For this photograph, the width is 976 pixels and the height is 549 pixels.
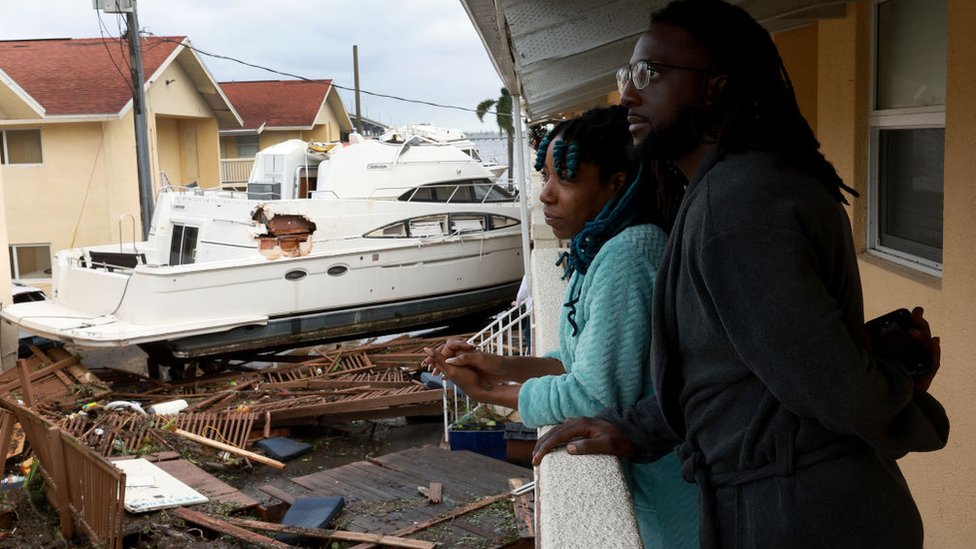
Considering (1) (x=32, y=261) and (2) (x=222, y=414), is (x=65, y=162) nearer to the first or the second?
(1) (x=32, y=261)

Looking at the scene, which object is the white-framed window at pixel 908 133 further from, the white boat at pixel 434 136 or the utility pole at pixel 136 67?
the utility pole at pixel 136 67

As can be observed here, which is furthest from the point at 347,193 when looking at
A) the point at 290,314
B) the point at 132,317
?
the point at 132,317

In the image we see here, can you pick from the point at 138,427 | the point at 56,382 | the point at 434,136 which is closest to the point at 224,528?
the point at 138,427

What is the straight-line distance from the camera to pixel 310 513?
8.29 meters

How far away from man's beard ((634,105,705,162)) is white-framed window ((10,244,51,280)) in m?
27.2

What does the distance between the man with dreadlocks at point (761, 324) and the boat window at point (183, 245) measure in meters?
17.9

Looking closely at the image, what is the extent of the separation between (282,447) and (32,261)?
17.0m

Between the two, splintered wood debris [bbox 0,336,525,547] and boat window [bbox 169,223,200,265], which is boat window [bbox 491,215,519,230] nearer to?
splintered wood debris [bbox 0,336,525,547]

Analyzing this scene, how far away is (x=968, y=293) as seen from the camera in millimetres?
3660

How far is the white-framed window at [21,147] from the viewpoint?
25.7 m

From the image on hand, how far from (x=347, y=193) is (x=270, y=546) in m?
12.1

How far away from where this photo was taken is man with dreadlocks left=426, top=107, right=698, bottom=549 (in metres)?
2.12

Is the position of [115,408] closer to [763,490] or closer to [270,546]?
[270,546]

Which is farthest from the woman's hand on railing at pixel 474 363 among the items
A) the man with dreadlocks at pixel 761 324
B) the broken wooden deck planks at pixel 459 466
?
the broken wooden deck planks at pixel 459 466
